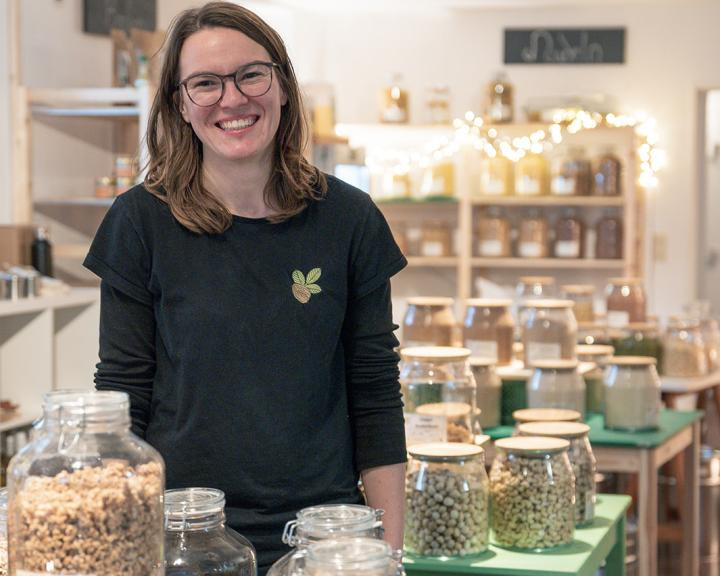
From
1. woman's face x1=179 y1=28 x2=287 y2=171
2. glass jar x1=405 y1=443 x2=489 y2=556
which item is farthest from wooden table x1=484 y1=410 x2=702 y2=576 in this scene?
woman's face x1=179 y1=28 x2=287 y2=171

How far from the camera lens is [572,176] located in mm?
6672

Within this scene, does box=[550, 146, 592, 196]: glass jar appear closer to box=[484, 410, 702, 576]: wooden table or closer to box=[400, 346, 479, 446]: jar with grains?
box=[484, 410, 702, 576]: wooden table

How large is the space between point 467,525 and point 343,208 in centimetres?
82

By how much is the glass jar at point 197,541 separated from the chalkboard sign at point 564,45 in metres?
6.27

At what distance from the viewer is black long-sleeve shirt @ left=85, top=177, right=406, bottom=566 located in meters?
1.53

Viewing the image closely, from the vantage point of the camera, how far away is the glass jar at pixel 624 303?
4.91 metres

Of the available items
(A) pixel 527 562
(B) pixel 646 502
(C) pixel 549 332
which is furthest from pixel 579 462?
(C) pixel 549 332

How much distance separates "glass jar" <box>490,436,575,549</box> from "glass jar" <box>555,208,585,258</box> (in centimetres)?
454

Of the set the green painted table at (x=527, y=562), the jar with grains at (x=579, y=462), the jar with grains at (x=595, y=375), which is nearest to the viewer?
the green painted table at (x=527, y=562)

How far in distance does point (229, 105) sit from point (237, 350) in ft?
1.02

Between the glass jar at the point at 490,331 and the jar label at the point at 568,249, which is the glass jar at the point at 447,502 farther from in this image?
the jar label at the point at 568,249

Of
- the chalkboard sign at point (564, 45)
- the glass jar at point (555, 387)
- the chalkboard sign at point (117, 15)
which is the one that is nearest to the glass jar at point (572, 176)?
the chalkboard sign at point (564, 45)

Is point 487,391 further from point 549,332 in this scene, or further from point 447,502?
point 447,502

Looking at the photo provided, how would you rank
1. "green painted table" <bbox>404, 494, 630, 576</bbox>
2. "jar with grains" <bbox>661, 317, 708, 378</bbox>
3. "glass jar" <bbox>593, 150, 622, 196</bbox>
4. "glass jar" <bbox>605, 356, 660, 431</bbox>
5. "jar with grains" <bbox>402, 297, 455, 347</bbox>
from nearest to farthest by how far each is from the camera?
"green painted table" <bbox>404, 494, 630, 576</bbox>, "glass jar" <bbox>605, 356, 660, 431</bbox>, "jar with grains" <bbox>402, 297, 455, 347</bbox>, "jar with grains" <bbox>661, 317, 708, 378</bbox>, "glass jar" <bbox>593, 150, 622, 196</bbox>
